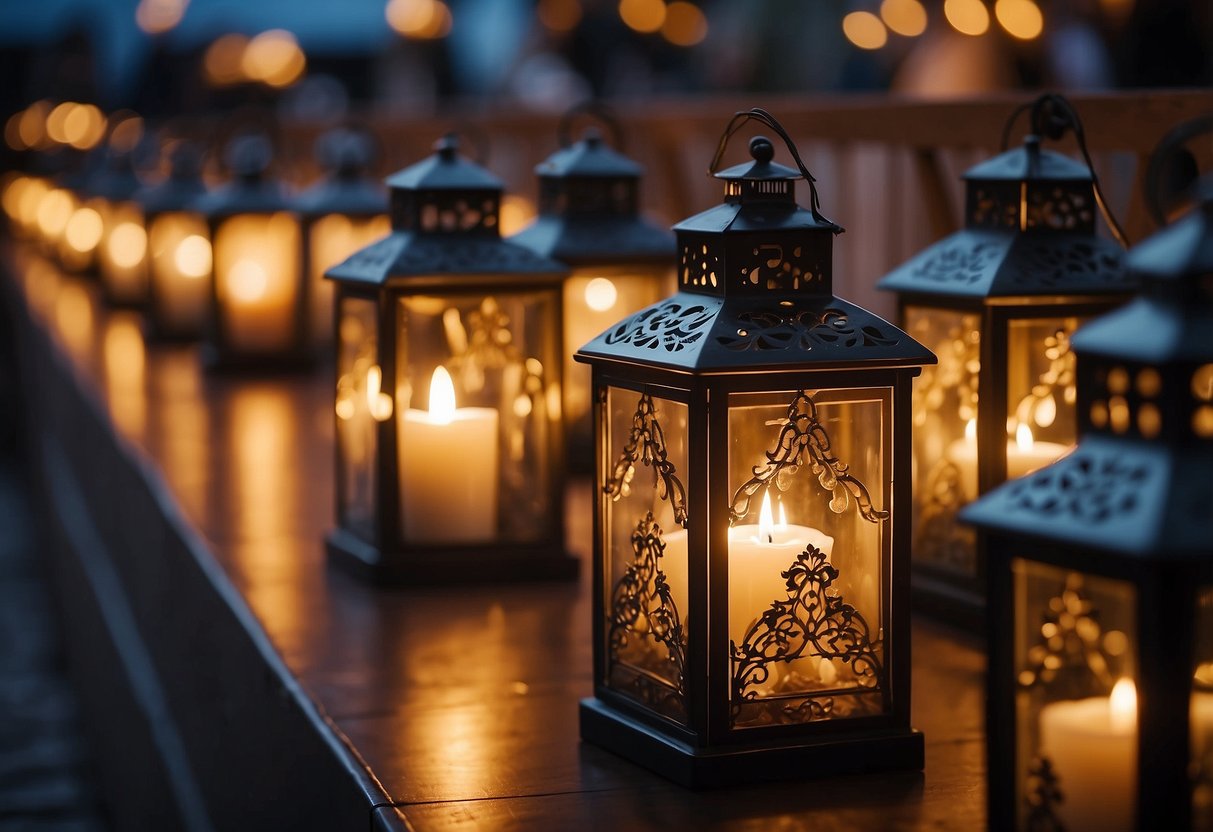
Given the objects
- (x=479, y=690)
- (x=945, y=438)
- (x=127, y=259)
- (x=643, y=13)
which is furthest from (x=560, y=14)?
(x=479, y=690)

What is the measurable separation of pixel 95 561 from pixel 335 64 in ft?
49.8

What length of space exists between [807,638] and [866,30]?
5210 millimetres

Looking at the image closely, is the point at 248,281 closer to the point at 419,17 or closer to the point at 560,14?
the point at 560,14

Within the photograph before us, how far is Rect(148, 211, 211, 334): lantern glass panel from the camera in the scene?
14.4ft

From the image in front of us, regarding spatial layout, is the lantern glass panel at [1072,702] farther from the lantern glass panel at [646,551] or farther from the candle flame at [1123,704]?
the lantern glass panel at [646,551]

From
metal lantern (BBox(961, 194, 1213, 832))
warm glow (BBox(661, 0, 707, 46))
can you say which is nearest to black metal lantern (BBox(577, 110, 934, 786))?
metal lantern (BBox(961, 194, 1213, 832))

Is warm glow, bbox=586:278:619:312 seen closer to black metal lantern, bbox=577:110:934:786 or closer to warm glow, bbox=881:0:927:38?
black metal lantern, bbox=577:110:934:786

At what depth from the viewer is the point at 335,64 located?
18.1 m

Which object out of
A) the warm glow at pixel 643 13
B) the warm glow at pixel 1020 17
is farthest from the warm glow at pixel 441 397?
the warm glow at pixel 643 13

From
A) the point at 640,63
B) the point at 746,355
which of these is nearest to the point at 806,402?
the point at 746,355

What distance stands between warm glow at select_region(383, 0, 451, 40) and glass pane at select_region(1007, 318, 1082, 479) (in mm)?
8965

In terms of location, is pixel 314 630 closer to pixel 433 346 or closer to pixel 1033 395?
pixel 433 346

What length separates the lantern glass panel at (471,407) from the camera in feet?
6.17

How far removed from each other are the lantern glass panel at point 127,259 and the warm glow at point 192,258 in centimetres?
69
